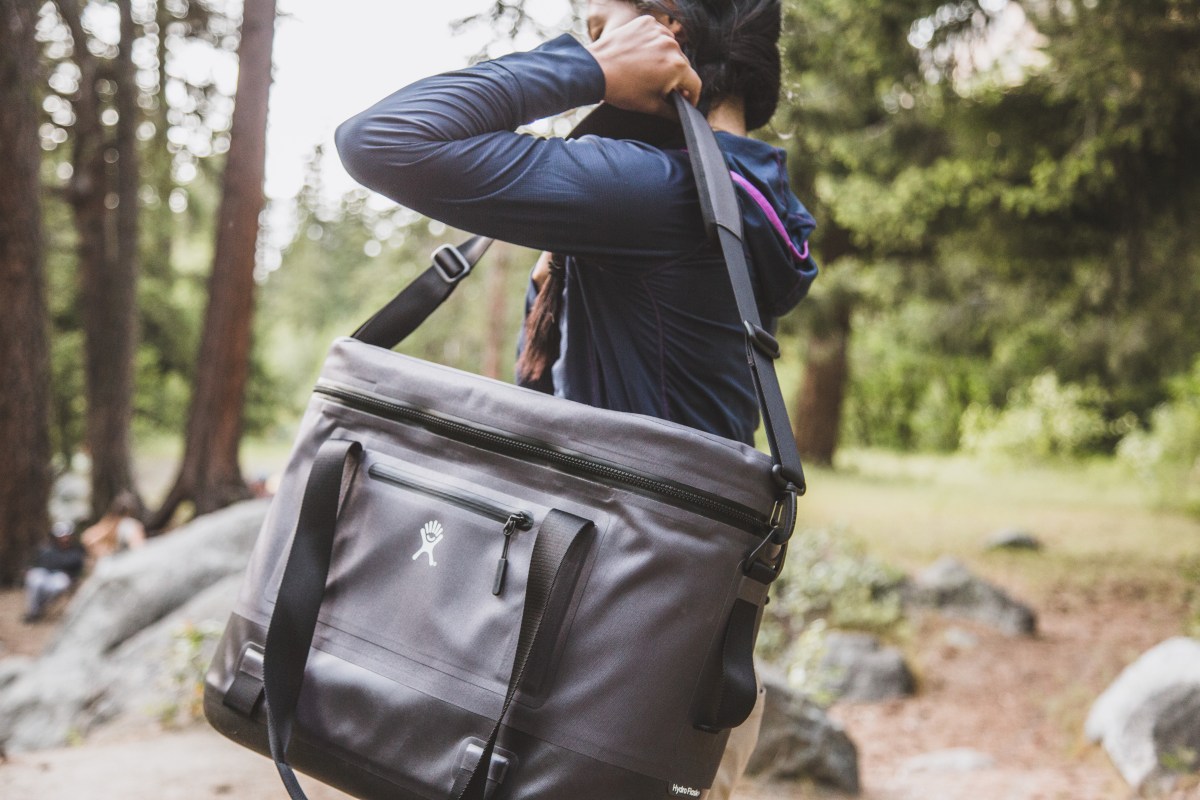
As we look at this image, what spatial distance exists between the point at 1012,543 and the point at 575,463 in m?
11.7

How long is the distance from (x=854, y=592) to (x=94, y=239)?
10922 millimetres

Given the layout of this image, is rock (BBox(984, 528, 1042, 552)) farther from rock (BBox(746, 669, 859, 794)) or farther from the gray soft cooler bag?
the gray soft cooler bag

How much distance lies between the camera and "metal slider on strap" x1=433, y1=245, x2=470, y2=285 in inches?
66.4

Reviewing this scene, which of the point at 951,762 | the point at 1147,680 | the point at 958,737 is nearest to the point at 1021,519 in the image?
the point at 958,737

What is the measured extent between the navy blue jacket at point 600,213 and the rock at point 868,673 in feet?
18.6

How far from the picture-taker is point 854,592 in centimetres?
764

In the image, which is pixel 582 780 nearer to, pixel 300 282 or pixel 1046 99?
pixel 1046 99

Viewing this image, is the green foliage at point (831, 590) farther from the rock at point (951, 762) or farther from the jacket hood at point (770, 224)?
the jacket hood at point (770, 224)

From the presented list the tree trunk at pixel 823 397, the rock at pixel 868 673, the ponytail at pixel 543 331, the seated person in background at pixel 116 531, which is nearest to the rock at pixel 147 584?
the seated person in background at pixel 116 531

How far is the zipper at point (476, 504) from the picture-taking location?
133 centimetres

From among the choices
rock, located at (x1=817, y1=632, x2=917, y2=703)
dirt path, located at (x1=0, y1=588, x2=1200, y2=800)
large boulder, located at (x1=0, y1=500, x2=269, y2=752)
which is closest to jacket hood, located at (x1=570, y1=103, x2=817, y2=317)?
dirt path, located at (x1=0, y1=588, x2=1200, y2=800)

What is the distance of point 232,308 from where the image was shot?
950 cm

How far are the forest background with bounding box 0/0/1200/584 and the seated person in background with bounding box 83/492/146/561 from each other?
0.41 metres

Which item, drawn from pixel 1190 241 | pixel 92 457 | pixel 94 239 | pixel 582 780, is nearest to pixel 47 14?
pixel 94 239
